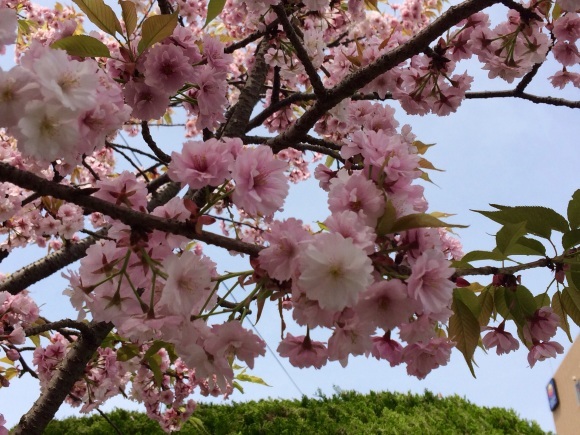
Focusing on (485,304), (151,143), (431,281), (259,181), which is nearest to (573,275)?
(485,304)

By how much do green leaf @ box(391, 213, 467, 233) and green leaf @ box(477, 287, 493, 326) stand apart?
40cm

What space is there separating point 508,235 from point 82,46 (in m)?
1.00

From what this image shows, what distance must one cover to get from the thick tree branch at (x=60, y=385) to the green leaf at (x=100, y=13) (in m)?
1.27

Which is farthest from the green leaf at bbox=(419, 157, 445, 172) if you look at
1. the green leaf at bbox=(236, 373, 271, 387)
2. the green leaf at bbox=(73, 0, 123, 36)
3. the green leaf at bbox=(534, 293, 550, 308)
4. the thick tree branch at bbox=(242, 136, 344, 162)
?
the green leaf at bbox=(236, 373, 271, 387)

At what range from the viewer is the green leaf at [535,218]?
1150mm

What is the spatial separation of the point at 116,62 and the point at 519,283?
1.13m

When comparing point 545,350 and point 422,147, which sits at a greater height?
point 422,147

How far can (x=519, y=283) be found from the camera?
1188 millimetres

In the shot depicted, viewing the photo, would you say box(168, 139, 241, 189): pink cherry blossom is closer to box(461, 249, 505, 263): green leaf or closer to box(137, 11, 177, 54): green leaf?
box(137, 11, 177, 54): green leaf

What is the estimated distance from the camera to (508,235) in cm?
104

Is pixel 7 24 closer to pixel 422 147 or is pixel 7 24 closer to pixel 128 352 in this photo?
pixel 128 352

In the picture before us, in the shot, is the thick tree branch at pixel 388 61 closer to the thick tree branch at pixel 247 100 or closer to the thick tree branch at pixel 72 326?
the thick tree branch at pixel 247 100

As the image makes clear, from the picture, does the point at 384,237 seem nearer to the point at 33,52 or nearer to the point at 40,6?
the point at 33,52

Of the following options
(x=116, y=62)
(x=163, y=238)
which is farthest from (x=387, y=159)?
(x=116, y=62)
